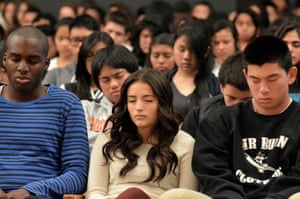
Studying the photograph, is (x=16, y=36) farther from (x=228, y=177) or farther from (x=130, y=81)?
(x=228, y=177)

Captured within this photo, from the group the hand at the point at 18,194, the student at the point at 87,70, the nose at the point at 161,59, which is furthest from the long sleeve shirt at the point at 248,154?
the nose at the point at 161,59

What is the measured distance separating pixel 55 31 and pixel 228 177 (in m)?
3.66

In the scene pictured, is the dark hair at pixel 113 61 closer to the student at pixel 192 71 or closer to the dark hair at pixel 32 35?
the student at pixel 192 71

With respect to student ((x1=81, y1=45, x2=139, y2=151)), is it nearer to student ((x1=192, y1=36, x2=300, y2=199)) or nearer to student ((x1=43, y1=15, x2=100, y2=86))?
student ((x1=192, y1=36, x2=300, y2=199))

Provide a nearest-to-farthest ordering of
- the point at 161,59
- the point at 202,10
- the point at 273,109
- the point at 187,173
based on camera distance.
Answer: the point at 273,109 < the point at 187,173 < the point at 161,59 < the point at 202,10

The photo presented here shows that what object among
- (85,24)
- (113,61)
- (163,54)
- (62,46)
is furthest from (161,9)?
(113,61)

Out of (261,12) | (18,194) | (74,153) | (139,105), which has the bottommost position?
(18,194)

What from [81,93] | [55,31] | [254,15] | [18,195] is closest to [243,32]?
[254,15]

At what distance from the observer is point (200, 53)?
4609 millimetres

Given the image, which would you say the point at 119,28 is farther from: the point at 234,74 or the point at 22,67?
the point at 22,67

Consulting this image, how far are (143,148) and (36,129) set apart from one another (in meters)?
0.47

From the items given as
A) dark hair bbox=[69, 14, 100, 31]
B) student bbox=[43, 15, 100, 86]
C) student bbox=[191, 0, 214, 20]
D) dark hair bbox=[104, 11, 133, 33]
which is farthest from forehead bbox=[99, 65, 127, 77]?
student bbox=[191, 0, 214, 20]

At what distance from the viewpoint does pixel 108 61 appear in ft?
13.3

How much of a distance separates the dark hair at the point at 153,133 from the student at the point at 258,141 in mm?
134
